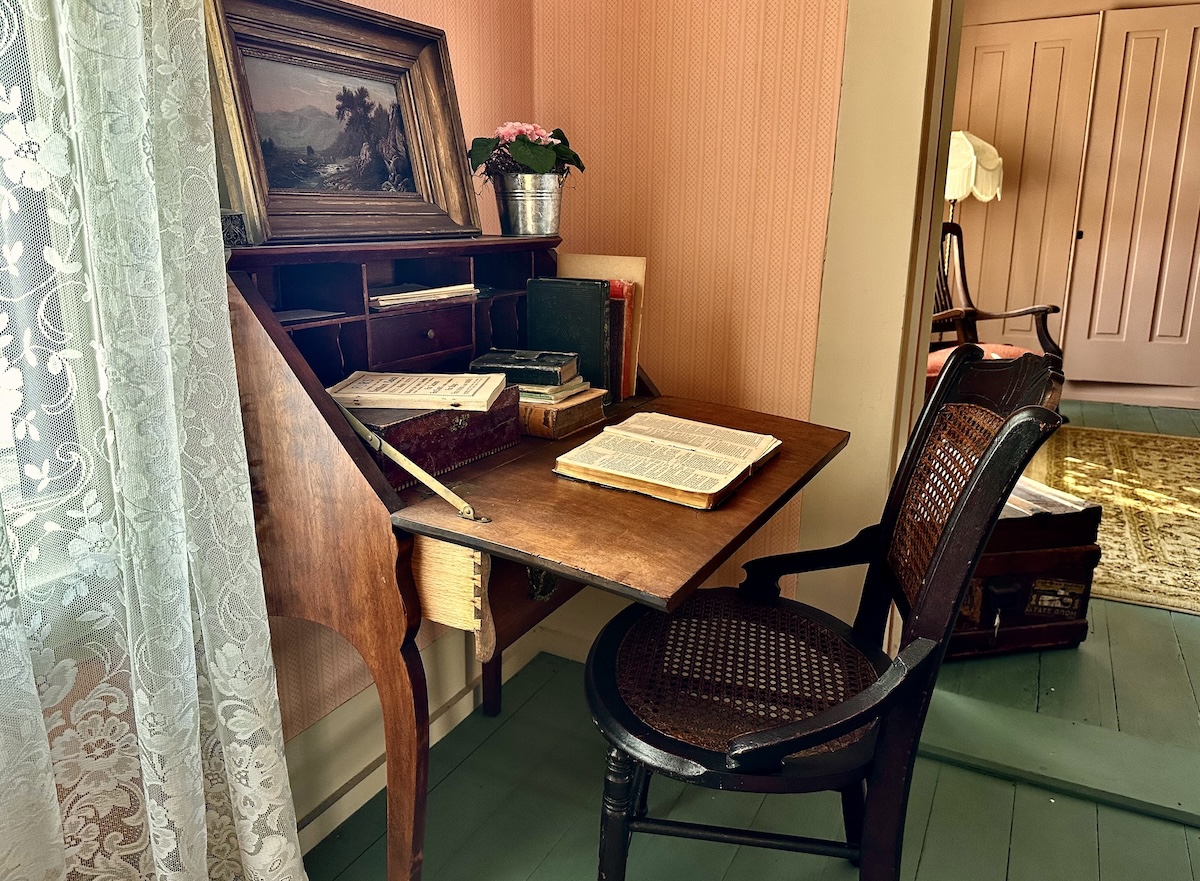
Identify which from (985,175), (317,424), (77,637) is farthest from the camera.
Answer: (985,175)

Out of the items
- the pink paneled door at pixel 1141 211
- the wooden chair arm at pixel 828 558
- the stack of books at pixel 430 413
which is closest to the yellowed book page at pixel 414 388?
the stack of books at pixel 430 413

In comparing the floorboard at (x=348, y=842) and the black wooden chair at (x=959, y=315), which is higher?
the black wooden chair at (x=959, y=315)

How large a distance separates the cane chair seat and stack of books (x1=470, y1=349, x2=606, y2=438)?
343 millimetres

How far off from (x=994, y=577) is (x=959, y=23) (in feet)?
4.33

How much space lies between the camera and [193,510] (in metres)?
1.06

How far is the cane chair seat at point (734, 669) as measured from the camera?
121 centimetres

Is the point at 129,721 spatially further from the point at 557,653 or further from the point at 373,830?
the point at 557,653

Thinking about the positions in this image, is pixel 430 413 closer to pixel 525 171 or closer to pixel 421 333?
pixel 421 333

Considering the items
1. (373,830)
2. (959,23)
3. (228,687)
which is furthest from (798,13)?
(373,830)

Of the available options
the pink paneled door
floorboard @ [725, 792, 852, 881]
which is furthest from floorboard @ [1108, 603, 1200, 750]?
the pink paneled door

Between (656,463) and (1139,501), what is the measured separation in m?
2.90

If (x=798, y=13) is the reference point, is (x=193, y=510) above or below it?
below

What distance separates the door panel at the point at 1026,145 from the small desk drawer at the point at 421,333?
4.18 metres

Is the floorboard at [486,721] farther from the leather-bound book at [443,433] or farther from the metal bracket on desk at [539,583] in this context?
the leather-bound book at [443,433]
